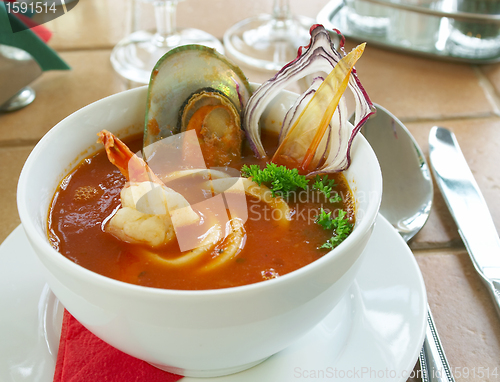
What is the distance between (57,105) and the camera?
5.85ft

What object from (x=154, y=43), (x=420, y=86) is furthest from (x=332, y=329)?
(x=154, y=43)

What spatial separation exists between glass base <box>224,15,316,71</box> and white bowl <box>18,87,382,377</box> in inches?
50.9

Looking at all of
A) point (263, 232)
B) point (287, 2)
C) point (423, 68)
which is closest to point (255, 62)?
point (287, 2)

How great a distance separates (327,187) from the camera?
1.03m

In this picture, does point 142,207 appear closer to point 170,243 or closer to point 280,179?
point 170,243

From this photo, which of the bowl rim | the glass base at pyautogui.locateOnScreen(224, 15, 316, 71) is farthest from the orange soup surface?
the glass base at pyautogui.locateOnScreen(224, 15, 316, 71)

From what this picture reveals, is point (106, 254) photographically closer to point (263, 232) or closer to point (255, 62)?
point (263, 232)

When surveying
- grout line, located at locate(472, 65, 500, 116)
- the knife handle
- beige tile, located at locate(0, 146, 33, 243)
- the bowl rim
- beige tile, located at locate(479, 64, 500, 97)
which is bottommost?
beige tile, located at locate(0, 146, 33, 243)

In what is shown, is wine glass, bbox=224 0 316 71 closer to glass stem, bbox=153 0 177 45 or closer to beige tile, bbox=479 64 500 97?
glass stem, bbox=153 0 177 45

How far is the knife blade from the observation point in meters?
1.12

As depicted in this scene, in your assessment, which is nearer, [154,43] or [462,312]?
[462,312]

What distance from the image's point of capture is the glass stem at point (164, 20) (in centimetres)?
207

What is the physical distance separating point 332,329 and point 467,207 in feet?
1.89
